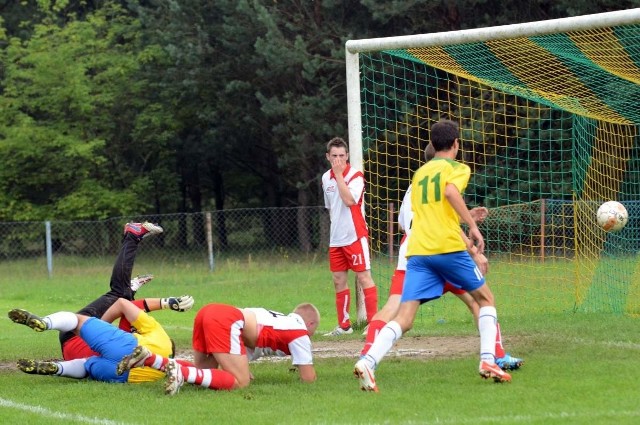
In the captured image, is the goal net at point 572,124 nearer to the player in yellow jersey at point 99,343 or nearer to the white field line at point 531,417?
the player in yellow jersey at point 99,343

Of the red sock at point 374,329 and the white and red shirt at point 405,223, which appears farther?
the white and red shirt at point 405,223

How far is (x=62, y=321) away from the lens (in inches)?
358

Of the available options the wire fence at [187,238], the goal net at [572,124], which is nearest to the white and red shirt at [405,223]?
the goal net at [572,124]

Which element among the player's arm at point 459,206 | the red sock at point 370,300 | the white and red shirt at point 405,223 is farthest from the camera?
the red sock at point 370,300

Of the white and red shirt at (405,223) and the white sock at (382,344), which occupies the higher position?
the white and red shirt at (405,223)

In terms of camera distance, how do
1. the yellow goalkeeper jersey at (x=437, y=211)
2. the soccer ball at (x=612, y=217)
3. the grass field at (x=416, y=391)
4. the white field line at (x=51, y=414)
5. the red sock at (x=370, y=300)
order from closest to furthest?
the grass field at (x=416, y=391) → the white field line at (x=51, y=414) → the yellow goalkeeper jersey at (x=437, y=211) → the red sock at (x=370, y=300) → the soccer ball at (x=612, y=217)

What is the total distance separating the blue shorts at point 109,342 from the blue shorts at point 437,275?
2.37 m

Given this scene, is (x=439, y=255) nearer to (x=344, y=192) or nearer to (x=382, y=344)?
(x=382, y=344)

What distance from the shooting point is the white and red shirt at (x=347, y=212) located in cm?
1220

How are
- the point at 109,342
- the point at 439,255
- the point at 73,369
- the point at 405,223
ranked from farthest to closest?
the point at 405,223 → the point at 73,369 → the point at 109,342 → the point at 439,255

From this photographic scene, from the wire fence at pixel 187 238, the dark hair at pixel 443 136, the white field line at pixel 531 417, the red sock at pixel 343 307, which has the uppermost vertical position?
the dark hair at pixel 443 136

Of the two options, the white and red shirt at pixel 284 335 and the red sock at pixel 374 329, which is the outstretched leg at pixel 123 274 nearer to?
the white and red shirt at pixel 284 335

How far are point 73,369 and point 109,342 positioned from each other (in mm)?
606

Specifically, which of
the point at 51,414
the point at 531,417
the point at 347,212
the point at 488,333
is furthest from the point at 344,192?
the point at 531,417
